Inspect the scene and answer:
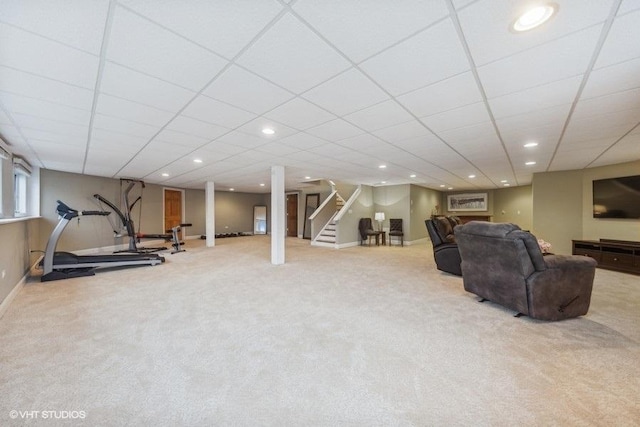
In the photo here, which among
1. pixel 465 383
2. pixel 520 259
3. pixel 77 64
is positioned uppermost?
pixel 77 64

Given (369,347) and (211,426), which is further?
(369,347)

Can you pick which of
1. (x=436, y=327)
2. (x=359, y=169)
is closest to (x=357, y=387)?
(x=436, y=327)

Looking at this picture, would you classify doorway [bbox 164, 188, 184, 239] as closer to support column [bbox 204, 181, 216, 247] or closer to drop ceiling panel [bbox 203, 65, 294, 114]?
support column [bbox 204, 181, 216, 247]

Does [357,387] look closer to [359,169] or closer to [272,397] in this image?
[272,397]

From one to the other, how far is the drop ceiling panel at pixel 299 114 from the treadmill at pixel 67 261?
4646 millimetres

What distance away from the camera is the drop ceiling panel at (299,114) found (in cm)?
253

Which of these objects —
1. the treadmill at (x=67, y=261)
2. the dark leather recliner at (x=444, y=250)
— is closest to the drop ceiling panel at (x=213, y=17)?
the dark leather recliner at (x=444, y=250)

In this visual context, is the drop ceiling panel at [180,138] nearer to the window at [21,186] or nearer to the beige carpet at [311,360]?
the beige carpet at [311,360]

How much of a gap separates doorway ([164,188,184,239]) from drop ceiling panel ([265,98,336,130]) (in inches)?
354

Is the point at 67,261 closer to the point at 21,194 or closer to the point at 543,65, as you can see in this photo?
the point at 21,194

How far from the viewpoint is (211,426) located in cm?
136

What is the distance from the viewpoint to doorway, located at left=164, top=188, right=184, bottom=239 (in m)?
9.88

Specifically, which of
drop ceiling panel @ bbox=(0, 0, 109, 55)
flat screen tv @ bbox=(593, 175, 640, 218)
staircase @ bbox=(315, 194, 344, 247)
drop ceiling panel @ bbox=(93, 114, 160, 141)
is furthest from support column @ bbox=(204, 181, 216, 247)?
flat screen tv @ bbox=(593, 175, 640, 218)

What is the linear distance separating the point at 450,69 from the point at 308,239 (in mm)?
9438
